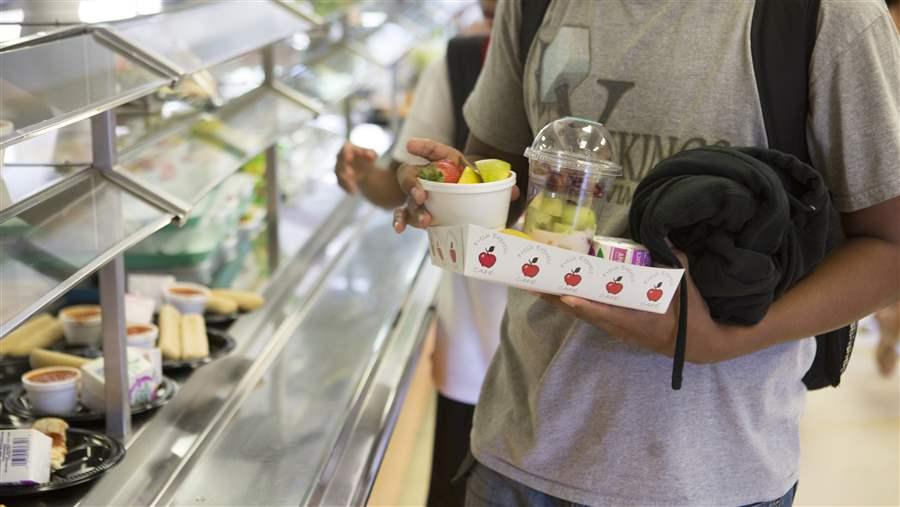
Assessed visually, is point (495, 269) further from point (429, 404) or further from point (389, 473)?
point (429, 404)

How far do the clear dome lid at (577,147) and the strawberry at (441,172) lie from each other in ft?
0.38

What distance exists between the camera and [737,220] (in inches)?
59.1

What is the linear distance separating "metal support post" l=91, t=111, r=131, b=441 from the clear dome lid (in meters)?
0.82

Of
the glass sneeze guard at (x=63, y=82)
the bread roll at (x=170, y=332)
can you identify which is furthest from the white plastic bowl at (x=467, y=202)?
the bread roll at (x=170, y=332)

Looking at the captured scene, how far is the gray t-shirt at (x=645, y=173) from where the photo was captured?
155 cm

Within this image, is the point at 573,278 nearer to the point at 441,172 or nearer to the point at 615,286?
the point at 615,286

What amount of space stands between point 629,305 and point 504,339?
400mm

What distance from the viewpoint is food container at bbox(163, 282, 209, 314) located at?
295cm

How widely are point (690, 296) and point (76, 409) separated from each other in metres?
1.34

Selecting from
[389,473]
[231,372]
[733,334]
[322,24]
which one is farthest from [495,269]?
[322,24]

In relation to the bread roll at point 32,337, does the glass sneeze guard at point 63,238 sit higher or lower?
higher

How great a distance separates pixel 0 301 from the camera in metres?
1.58

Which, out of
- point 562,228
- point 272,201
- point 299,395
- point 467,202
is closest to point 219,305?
point 299,395

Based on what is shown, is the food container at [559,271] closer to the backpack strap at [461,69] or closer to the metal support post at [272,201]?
the backpack strap at [461,69]
